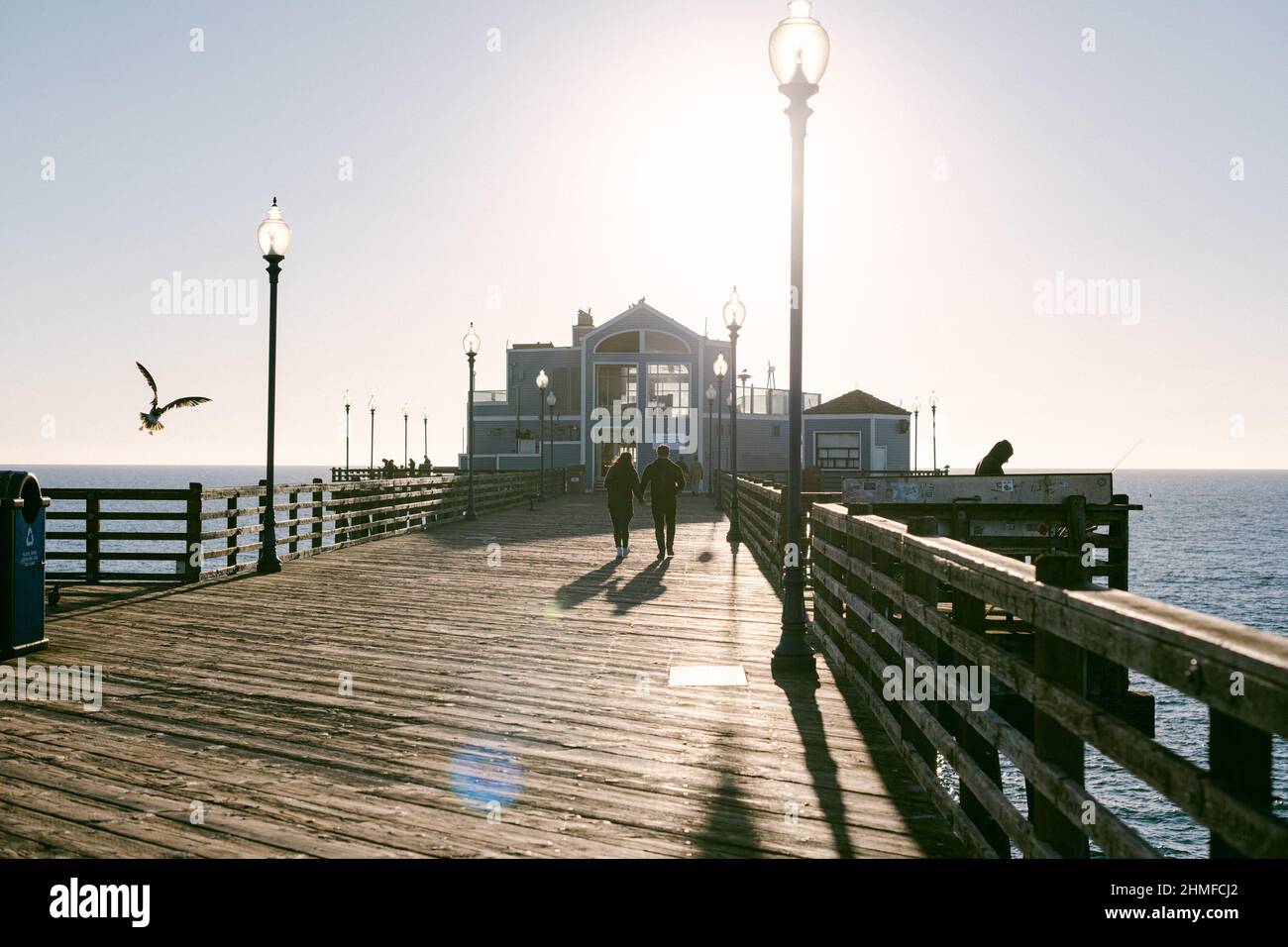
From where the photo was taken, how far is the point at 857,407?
58125 millimetres

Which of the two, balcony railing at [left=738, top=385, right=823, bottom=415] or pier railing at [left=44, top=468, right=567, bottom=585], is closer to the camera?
pier railing at [left=44, top=468, right=567, bottom=585]

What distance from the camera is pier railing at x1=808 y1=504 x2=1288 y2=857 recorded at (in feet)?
7.18

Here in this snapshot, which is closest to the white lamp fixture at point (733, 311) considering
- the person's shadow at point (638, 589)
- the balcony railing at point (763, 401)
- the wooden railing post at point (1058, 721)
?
the person's shadow at point (638, 589)

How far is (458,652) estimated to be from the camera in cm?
876

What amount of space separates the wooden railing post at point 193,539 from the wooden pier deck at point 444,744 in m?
1.54

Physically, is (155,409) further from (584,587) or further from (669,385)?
(669,385)

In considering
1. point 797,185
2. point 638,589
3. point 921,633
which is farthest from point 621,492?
point 921,633

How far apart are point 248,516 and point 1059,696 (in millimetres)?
17098

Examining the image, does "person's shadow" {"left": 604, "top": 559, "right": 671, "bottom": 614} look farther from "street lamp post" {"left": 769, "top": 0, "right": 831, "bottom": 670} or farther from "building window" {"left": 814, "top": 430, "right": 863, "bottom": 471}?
"building window" {"left": 814, "top": 430, "right": 863, "bottom": 471}

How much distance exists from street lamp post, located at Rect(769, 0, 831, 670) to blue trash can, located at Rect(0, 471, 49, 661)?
6166 mm

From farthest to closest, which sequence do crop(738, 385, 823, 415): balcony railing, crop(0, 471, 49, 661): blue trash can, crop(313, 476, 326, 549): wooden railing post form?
crop(738, 385, 823, 415): balcony railing → crop(313, 476, 326, 549): wooden railing post → crop(0, 471, 49, 661): blue trash can
